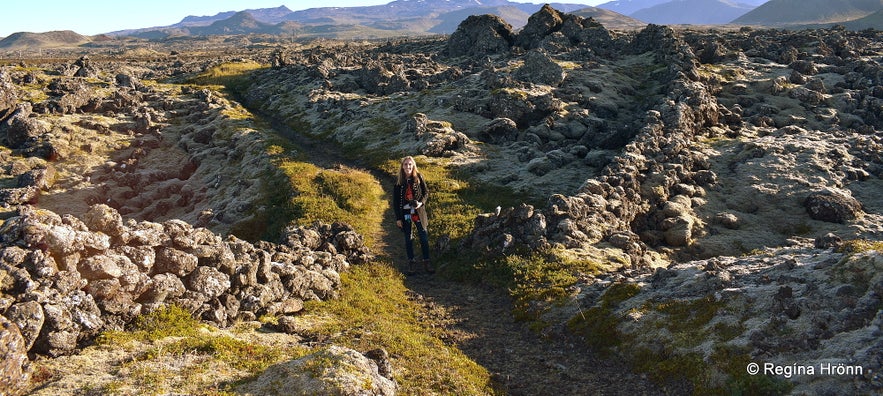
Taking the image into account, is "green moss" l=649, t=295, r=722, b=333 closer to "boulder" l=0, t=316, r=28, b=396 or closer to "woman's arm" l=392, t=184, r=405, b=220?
"woman's arm" l=392, t=184, r=405, b=220

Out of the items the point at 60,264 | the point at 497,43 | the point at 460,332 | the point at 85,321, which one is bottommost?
the point at 460,332

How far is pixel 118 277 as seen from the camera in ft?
56.4

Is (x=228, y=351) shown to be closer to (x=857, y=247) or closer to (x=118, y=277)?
(x=118, y=277)

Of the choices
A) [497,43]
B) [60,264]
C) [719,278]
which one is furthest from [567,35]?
[60,264]

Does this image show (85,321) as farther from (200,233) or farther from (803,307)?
(803,307)

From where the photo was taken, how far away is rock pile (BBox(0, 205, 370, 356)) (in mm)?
14703

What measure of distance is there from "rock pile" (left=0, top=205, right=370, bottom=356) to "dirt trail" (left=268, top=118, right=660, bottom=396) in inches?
244

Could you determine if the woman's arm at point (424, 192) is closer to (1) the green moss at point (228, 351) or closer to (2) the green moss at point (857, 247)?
(1) the green moss at point (228, 351)

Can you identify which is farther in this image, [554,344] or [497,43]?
[497,43]

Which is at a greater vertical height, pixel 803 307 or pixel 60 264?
pixel 60 264

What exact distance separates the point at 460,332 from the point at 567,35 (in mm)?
107872

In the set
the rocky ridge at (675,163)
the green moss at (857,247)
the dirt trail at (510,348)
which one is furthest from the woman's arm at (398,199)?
the green moss at (857,247)

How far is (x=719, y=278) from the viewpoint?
2098 cm

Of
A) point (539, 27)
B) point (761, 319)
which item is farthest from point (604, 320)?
point (539, 27)
